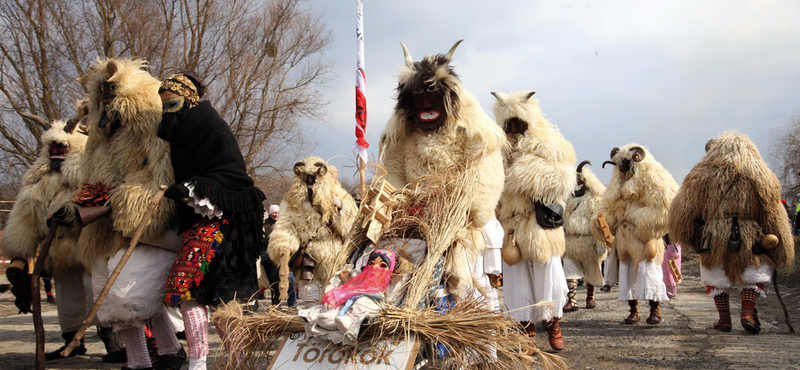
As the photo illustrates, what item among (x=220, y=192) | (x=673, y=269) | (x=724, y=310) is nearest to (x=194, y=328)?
(x=220, y=192)

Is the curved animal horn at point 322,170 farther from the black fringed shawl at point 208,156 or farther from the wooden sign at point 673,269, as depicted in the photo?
the wooden sign at point 673,269

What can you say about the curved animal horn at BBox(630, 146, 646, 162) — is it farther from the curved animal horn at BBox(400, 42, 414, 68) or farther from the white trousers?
the curved animal horn at BBox(400, 42, 414, 68)

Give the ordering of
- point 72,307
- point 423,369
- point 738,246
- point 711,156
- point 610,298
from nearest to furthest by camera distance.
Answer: point 423,369, point 72,307, point 738,246, point 711,156, point 610,298

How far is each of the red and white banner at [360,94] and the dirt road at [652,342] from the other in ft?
8.90

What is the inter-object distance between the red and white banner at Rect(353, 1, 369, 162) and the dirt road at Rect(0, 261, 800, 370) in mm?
2713

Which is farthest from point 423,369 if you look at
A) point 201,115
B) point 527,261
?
point 527,261

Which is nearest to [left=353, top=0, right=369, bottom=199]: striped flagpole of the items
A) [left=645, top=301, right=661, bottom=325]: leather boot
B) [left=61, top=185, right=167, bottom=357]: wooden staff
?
[left=61, top=185, right=167, bottom=357]: wooden staff

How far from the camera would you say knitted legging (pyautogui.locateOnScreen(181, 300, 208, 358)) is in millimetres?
3359

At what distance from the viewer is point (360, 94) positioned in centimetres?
673

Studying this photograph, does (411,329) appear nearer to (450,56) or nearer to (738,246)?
(450,56)

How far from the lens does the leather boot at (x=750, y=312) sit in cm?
559

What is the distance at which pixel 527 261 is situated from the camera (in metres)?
5.41

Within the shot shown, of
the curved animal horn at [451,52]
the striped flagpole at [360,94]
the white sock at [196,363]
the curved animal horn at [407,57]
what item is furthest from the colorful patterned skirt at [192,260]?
the striped flagpole at [360,94]

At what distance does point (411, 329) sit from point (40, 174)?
16.0 ft
